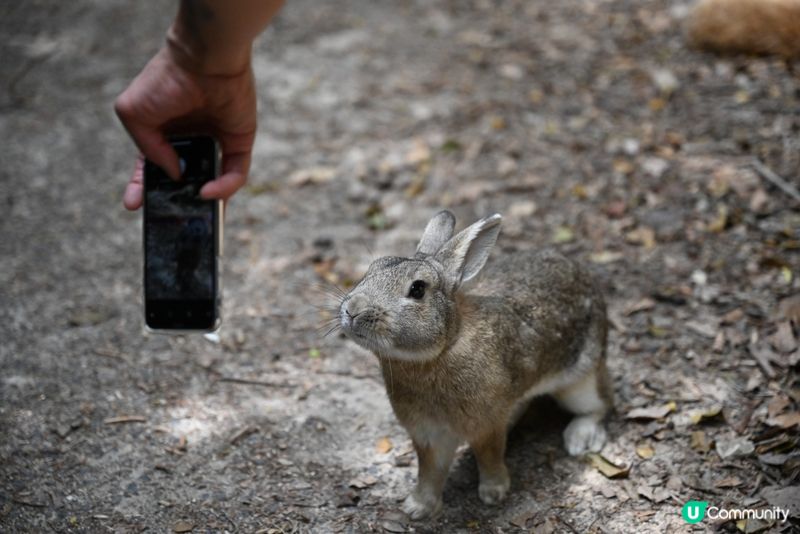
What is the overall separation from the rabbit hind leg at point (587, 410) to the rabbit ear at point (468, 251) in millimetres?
1154

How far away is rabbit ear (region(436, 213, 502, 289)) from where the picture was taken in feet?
14.2

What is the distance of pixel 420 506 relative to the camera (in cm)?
455

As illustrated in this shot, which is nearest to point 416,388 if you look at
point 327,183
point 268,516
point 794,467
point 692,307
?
point 268,516

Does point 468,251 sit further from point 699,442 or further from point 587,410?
point 699,442

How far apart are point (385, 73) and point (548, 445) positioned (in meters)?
5.30

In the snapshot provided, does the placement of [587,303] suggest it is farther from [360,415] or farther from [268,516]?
[268,516]

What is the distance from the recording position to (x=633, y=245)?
6.56 m

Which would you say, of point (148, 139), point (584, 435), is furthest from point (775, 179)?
point (148, 139)

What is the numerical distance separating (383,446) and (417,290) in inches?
Result: 52.2

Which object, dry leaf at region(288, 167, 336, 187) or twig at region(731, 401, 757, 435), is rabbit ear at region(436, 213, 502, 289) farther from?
dry leaf at region(288, 167, 336, 187)

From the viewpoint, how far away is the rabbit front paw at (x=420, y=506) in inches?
179

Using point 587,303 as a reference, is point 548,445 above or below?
Answer: below

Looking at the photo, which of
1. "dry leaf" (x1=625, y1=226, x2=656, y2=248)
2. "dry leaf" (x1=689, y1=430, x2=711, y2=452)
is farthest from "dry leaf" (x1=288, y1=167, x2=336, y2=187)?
"dry leaf" (x1=689, y1=430, x2=711, y2=452)

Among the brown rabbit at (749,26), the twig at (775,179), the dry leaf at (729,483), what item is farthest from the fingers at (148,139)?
the brown rabbit at (749,26)
